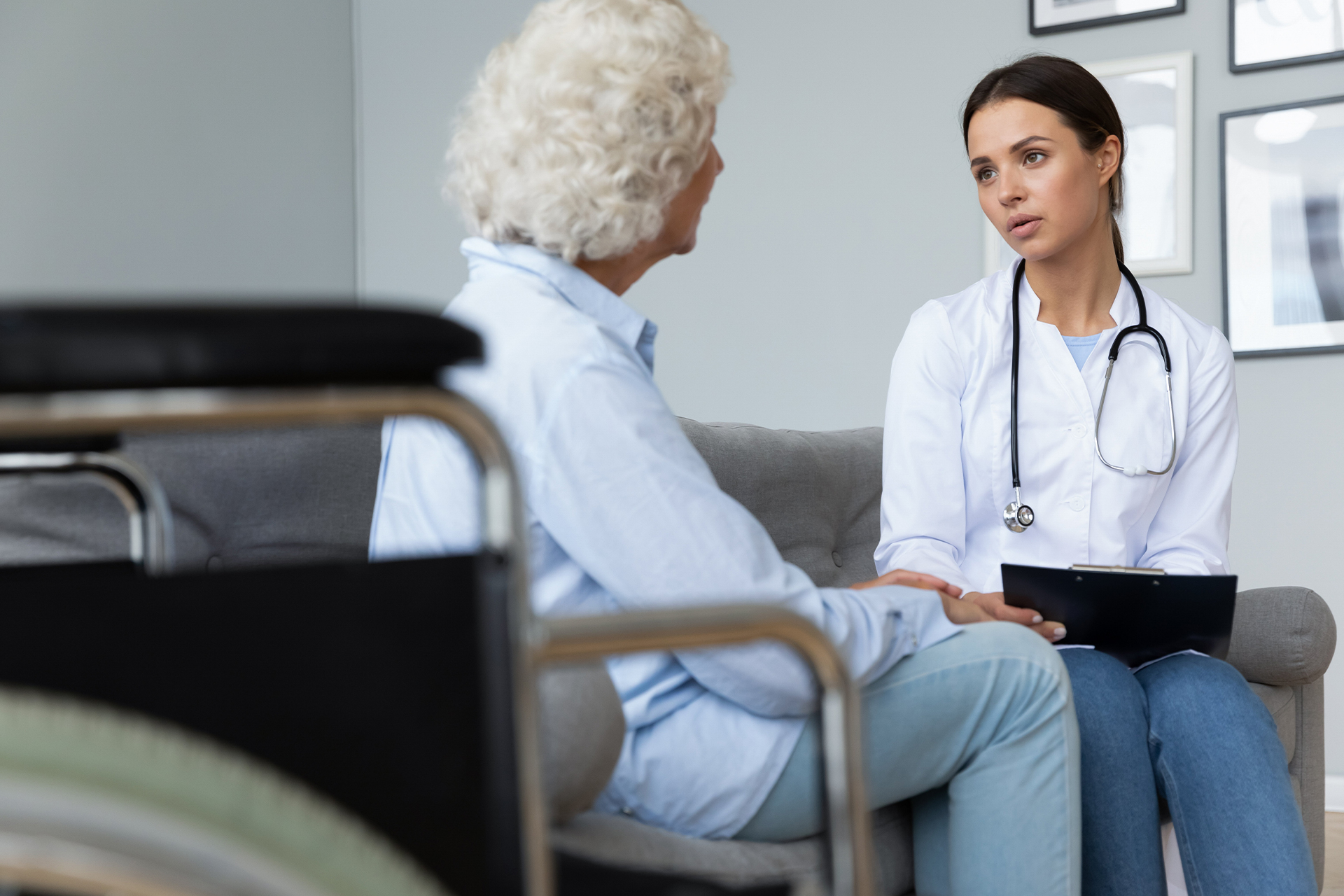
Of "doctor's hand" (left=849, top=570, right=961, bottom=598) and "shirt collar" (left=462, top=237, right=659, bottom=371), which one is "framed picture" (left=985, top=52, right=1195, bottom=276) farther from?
"shirt collar" (left=462, top=237, right=659, bottom=371)

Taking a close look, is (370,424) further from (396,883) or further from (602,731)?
(396,883)

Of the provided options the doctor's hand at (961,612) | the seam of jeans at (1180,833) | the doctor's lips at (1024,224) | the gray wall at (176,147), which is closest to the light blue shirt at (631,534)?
the doctor's hand at (961,612)

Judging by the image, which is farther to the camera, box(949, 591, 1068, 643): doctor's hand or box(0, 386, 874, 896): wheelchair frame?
box(949, 591, 1068, 643): doctor's hand

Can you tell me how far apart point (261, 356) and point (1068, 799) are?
35.9 inches

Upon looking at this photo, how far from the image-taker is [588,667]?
0.79m

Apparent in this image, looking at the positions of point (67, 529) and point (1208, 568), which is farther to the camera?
point (1208, 568)

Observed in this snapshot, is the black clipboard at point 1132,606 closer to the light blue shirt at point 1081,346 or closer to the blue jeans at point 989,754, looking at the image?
the blue jeans at point 989,754

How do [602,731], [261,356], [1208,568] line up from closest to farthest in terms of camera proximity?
[261,356]
[602,731]
[1208,568]

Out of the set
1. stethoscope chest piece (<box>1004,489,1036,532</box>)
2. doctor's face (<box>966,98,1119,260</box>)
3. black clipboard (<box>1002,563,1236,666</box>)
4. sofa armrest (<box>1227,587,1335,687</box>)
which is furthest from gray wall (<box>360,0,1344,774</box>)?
black clipboard (<box>1002,563,1236,666</box>)

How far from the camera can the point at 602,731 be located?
785mm

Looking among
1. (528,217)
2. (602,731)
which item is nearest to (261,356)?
(602,731)

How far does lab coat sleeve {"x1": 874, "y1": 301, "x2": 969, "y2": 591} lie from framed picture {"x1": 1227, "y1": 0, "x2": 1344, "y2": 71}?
1.48m

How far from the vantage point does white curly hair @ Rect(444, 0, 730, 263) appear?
0.99 m

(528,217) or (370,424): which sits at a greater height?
(528,217)
